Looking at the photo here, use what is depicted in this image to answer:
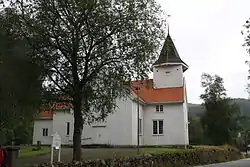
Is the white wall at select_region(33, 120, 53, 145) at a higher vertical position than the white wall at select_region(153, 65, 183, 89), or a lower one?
lower

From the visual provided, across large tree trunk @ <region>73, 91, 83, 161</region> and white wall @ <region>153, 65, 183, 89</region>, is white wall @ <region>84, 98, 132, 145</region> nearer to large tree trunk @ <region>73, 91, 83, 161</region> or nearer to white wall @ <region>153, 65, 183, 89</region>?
white wall @ <region>153, 65, 183, 89</region>

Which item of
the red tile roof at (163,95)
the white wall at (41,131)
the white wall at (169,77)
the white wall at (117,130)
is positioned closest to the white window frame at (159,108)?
the red tile roof at (163,95)

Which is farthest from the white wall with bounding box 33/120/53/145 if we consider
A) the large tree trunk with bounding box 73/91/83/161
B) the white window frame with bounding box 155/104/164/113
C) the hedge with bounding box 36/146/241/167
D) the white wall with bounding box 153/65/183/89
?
the large tree trunk with bounding box 73/91/83/161

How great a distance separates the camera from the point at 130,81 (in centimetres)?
2177

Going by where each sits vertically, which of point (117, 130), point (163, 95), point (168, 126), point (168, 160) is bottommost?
point (168, 160)

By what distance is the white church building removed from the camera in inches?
1625

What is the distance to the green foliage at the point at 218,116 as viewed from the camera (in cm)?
5828

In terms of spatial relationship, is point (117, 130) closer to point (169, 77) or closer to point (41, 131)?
point (41, 131)

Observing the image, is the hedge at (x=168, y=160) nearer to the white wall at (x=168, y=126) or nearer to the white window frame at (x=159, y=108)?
the white wall at (x=168, y=126)

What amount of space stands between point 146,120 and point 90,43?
25.4 meters

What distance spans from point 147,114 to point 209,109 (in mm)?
18517

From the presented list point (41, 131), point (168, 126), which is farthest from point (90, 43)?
point (41, 131)

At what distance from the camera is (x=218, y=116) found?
59062 mm

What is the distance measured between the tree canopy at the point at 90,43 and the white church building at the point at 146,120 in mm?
16645
